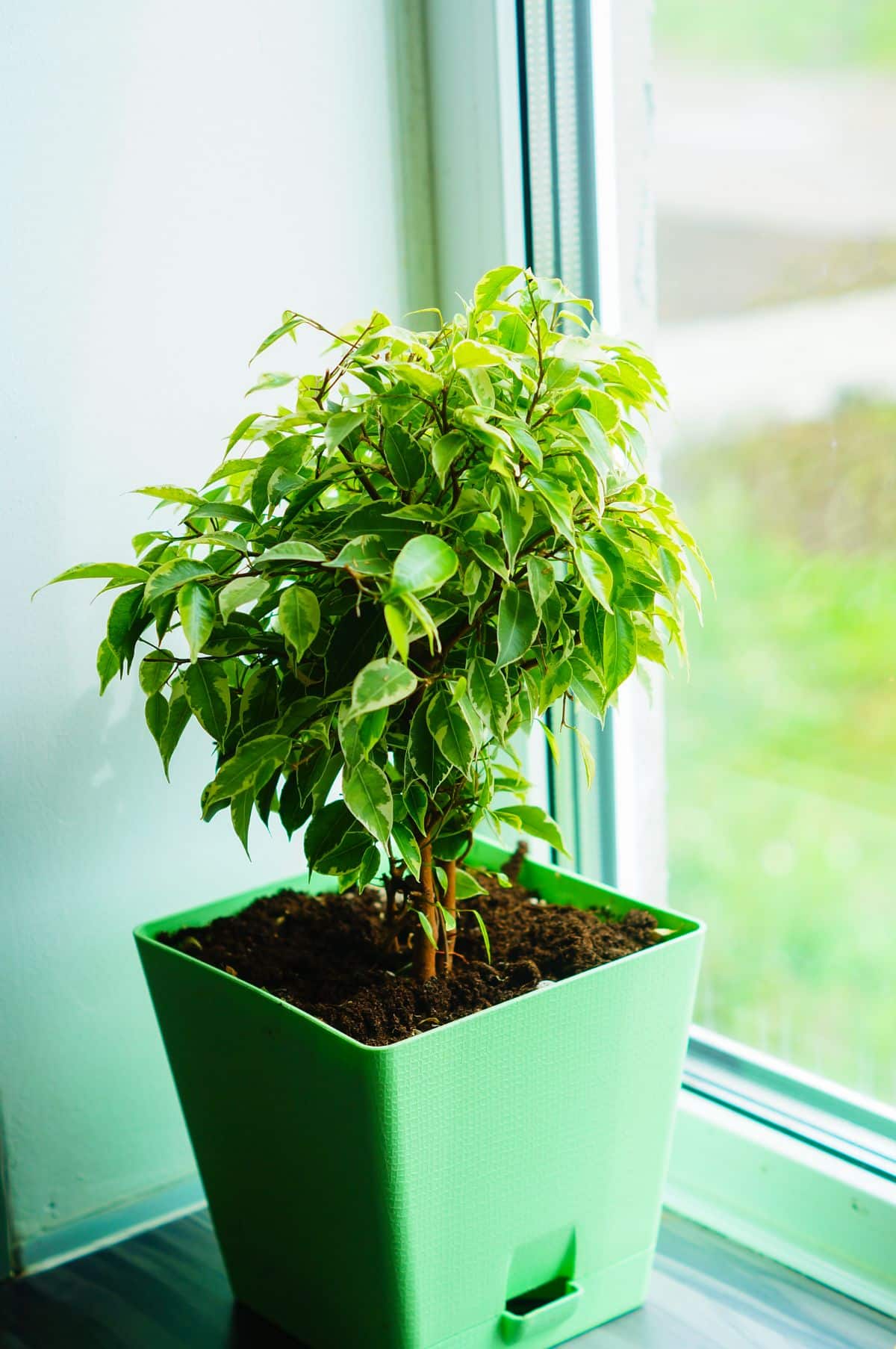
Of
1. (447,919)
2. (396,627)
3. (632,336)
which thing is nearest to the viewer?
(396,627)

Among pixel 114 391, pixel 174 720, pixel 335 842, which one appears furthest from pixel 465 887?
pixel 114 391

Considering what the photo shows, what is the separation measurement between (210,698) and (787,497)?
66 centimetres

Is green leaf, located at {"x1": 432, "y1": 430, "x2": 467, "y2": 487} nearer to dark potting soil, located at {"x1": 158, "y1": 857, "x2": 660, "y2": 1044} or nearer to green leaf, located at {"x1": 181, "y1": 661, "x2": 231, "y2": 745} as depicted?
green leaf, located at {"x1": 181, "y1": 661, "x2": 231, "y2": 745}

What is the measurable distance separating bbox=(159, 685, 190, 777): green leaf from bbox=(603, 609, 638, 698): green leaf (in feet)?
0.88

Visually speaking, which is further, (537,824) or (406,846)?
(537,824)

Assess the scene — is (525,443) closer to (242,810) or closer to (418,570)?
(418,570)

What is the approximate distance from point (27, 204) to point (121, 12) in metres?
0.17

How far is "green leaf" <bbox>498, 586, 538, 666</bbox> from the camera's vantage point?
656 millimetres

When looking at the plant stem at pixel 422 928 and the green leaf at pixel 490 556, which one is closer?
the green leaf at pixel 490 556

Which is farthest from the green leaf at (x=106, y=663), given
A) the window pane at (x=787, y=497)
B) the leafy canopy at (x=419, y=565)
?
the window pane at (x=787, y=497)

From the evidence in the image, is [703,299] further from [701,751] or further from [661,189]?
[701,751]

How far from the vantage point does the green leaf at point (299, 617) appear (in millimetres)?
663

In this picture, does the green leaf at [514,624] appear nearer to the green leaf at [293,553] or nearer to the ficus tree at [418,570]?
the ficus tree at [418,570]

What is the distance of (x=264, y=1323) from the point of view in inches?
35.7
